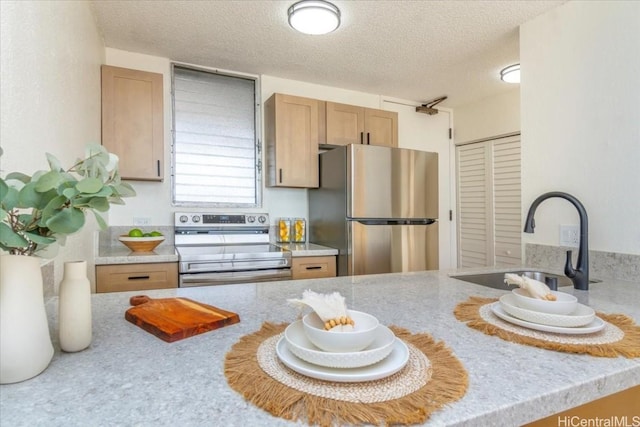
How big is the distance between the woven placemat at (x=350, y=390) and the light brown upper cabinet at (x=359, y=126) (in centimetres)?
260

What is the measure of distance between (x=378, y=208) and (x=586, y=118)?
4.52 ft

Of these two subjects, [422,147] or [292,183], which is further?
[422,147]

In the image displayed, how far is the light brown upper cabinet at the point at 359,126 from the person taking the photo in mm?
3074

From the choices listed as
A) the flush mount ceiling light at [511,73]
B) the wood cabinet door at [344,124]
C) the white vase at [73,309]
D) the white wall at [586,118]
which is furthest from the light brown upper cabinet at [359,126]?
the white vase at [73,309]

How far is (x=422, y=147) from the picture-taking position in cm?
394

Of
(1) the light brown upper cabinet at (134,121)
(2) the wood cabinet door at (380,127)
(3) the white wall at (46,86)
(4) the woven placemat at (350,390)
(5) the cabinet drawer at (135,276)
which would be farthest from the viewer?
(2) the wood cabinet door at (380,127)

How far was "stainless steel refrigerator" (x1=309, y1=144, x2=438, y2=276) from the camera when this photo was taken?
263 cm

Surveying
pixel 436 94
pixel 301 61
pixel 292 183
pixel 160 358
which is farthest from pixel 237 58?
pixel 160 358

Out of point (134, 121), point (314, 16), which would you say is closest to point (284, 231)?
point (134, 121)

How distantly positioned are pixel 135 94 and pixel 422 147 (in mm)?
2876

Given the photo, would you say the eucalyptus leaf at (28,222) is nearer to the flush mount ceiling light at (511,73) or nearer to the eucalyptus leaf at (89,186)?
the eucalyptus leaf at (89,186)

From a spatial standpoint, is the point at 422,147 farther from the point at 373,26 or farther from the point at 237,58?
the point at 237,58

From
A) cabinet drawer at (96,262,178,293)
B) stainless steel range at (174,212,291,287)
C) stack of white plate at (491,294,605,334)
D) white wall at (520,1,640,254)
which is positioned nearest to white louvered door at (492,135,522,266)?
white wall at (520,1,640,254)

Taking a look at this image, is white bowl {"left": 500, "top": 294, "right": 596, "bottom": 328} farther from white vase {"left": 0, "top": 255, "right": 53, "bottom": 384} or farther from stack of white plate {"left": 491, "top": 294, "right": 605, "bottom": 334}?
white vase {"left": 0, "top": 255, "right": 53, "bottom": 384}
